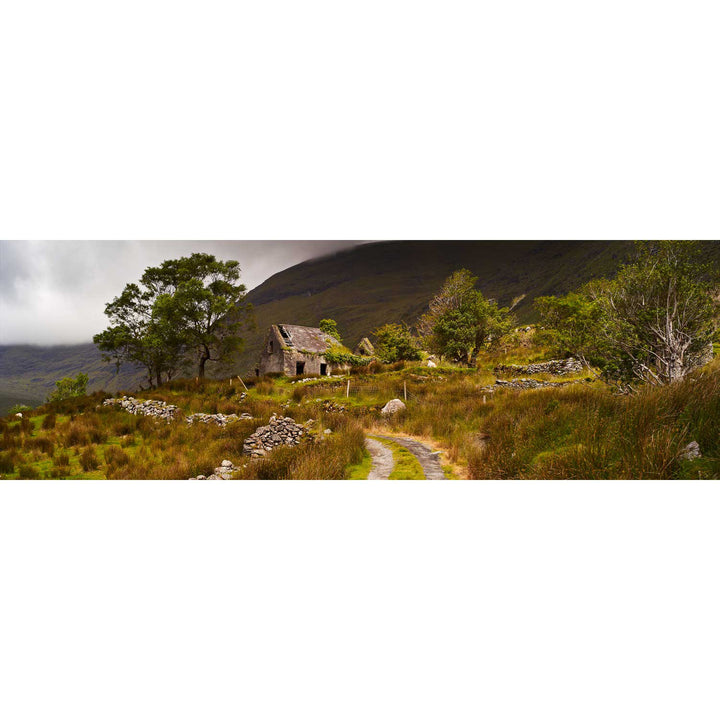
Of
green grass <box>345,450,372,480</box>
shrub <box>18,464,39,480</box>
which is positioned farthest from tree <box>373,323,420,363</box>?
shrub <box>18,464,39,480</box>

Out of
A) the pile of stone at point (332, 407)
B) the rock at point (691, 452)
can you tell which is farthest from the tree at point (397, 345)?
the rock at point (691, 452)

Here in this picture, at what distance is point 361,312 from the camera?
6520 mm

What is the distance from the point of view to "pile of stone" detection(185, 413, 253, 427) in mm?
4719

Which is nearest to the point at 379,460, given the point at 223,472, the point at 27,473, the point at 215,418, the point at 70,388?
the point at 223,472

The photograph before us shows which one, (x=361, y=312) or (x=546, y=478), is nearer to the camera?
(x=546, y=478)

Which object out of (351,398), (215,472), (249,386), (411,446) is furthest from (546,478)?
(249,386)

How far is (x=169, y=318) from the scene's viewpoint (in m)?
4.80

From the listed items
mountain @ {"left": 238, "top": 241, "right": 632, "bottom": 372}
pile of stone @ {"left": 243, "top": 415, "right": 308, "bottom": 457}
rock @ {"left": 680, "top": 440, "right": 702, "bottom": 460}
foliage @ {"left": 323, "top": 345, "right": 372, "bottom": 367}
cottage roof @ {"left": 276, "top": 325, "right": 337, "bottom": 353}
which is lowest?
pile of stone @ {"left": 243, "top": 415, "right": 308, "bottom": 457}

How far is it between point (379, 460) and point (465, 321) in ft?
8.25

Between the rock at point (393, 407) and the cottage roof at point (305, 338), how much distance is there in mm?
1760

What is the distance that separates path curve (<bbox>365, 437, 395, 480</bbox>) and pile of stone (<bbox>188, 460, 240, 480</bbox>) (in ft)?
5.33

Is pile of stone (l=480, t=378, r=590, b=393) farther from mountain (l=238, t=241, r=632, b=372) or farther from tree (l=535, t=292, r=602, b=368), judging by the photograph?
mountain (l=238, t=241, r=632, b=372)
